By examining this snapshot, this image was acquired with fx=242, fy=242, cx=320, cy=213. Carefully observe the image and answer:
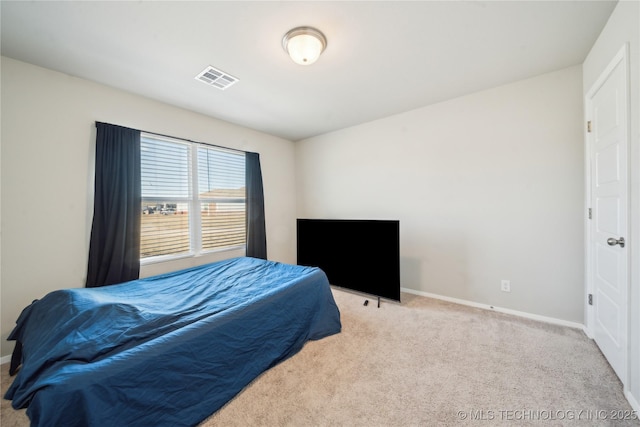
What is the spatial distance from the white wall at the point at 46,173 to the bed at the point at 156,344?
0.48 metres

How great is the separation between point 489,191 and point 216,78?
310 cm

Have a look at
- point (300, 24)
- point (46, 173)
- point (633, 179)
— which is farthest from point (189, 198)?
point (633, 179)

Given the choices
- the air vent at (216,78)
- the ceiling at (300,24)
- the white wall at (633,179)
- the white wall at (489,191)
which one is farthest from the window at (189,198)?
the white wall at (633,179)

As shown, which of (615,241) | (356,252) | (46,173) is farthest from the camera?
(356,252)

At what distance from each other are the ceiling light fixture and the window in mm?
1961

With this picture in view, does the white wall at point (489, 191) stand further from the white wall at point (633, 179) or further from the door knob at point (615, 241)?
the white wall at point (633, 179)

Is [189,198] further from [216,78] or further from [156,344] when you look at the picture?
[156,344]

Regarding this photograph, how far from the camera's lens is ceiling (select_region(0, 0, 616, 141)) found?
5.12ft

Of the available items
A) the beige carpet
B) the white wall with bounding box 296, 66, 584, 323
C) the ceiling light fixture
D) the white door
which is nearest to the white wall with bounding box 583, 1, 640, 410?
the white door

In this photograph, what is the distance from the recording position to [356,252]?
3080 mm

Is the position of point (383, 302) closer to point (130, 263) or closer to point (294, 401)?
point (294, 401)

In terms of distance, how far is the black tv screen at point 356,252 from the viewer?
279 centimetres

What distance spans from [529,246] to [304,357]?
249cm

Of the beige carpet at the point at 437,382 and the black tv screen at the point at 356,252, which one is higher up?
the black tv screen at the point at 356,252
